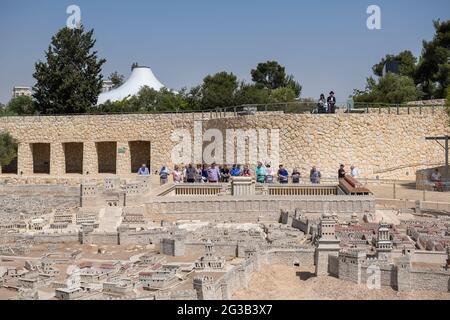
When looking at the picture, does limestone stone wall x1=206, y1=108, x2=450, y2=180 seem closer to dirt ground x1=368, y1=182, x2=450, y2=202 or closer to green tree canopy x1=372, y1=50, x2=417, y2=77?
dirt ground x1=368, y1=182, x2=450, y2=202

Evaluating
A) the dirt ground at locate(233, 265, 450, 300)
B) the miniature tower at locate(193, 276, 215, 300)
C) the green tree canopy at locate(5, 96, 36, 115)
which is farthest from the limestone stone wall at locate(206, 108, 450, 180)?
the green tree canopy at locate(5, 96, 36, 115)

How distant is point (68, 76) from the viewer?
36656 millimetres

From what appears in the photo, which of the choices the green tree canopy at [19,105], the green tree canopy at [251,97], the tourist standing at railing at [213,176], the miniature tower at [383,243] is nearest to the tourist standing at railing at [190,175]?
the tourist standing at railing at [213,176]

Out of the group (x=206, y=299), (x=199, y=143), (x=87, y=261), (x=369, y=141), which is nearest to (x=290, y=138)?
(x=369, y=141)

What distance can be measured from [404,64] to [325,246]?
33676mm

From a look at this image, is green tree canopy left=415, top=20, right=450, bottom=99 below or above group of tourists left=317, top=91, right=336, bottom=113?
above

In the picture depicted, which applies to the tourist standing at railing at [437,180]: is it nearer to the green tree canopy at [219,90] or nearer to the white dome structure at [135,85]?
the green tree canopy at [219,90]

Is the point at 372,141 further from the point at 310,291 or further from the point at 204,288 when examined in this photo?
the point at 204,288

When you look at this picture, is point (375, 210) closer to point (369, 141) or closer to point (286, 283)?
point (286, 283)

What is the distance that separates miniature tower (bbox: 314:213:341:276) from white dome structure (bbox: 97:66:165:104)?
32731 mm

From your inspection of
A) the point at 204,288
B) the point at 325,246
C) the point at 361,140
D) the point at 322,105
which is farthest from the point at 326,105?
the point at 204,288

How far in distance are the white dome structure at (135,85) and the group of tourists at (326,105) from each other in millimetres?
20286

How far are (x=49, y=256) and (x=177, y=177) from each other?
7.53 m

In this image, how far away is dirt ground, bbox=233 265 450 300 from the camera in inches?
444
